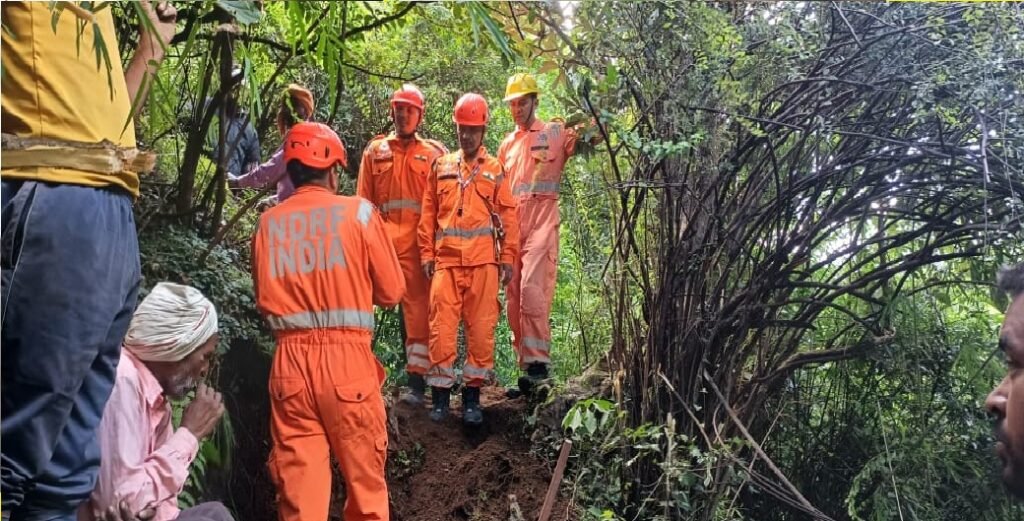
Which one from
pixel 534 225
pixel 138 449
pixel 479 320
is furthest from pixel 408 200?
pixel 138 449

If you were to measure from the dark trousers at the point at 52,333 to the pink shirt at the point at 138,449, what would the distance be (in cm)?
22

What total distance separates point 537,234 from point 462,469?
153 cm

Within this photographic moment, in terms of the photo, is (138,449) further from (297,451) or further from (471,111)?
(471,111)

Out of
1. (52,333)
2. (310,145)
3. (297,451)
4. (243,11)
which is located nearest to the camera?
(52,333)

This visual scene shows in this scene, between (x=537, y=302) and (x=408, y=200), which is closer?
(x=537, y=302)

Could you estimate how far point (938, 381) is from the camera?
15.5 feet

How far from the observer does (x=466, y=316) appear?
212 inches

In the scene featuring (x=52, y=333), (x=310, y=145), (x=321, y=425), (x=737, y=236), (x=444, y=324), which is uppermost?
(x=310, y=145)

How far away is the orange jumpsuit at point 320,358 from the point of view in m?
3.90

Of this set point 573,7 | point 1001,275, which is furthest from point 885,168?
point 1001,275

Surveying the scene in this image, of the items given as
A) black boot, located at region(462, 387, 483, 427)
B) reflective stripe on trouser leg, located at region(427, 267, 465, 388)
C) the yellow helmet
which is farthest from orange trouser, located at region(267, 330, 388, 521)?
the yellow helmet

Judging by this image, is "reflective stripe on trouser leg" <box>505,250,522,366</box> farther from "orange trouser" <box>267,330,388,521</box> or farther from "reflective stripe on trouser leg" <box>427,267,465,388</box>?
"orange trouser" <box>267,330,388,521</box>

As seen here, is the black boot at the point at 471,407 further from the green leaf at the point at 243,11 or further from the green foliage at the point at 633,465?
the green leaf at the point at 243,11

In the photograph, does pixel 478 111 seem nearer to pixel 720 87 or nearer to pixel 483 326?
pixel 483 326
